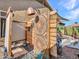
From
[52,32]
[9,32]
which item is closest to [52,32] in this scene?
[52,32]

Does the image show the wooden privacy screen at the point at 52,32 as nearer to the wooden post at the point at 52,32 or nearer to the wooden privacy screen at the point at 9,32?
the wooden post at the point at 52,32

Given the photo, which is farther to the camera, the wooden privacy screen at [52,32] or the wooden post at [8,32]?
the wooden privacy screen at [52,32]

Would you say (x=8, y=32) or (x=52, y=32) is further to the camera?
(x=52, y=32)

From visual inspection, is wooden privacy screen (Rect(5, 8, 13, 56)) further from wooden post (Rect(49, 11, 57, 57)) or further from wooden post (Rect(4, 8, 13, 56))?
wooden post (Rect(49, 11, 57, 57))

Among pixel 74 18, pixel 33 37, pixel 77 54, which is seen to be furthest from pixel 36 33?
pixel 77 54

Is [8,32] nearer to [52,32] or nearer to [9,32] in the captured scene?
[9,32]

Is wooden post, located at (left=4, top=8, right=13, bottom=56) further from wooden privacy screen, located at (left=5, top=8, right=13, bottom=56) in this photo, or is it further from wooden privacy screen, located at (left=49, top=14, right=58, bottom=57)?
wooden privacy screen, located at (left=49, top=14, right=58, bottom=57)

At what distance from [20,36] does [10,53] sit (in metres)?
0.38

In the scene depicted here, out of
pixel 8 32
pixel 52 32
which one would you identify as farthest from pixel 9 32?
pixel 52 32

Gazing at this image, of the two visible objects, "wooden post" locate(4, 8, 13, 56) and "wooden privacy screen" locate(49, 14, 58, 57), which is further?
"wooden privacy screen" locate(49, 14, 58, 57)

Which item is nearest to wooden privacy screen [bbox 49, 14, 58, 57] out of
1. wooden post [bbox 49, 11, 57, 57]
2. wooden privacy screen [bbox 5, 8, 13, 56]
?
wooden post [bbox 49, 11, 57, 57]

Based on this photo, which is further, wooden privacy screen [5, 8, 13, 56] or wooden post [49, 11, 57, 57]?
wooden post [49, 11, 57, 57]

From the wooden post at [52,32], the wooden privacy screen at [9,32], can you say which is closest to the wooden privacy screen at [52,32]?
the wooden post at [52,32]

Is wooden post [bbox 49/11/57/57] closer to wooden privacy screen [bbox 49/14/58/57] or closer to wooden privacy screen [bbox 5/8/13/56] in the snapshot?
wooden privacy screen [bbox 49/14/58/57]
